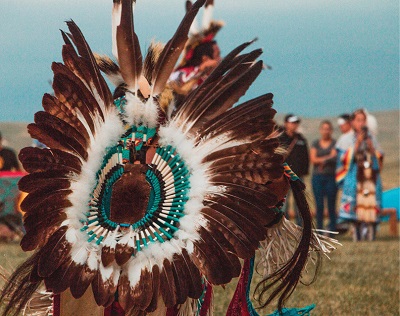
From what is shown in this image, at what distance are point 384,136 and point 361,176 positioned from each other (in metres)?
→ 25.6

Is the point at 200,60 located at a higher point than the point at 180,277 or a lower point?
higher

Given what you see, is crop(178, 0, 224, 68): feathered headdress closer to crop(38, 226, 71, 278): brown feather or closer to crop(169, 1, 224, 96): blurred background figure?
crop(169, 1, 224, 96): blurred background figure

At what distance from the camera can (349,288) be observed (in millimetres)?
5270

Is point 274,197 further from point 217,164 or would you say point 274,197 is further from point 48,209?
point 48,209

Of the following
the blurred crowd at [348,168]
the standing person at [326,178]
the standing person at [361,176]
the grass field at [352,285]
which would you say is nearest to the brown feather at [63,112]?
the grass field at [352,285]

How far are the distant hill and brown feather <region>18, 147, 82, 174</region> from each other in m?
15.0

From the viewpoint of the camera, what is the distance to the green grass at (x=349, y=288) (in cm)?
455

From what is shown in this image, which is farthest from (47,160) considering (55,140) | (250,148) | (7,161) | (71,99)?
(7,161)

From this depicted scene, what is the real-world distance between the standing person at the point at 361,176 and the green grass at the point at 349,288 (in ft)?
8.96

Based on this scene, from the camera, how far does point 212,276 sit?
2.46m

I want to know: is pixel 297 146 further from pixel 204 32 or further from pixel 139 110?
pixel 139 110

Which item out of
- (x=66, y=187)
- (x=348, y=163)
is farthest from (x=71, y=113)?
(x=348, y=163)

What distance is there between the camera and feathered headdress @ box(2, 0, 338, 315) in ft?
8.14

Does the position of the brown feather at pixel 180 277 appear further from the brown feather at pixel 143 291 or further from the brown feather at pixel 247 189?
the brown feather at pixel 247 189
